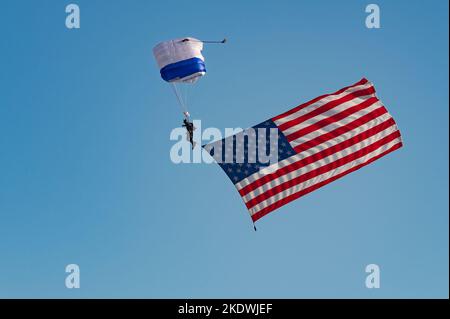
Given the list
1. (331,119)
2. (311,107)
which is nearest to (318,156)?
(331,119)

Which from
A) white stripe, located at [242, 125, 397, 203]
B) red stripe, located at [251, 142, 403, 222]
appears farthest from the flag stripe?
red stripe, located at [251, 142, 403, 222]

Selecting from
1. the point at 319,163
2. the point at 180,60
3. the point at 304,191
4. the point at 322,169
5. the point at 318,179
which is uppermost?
the point at 180,60

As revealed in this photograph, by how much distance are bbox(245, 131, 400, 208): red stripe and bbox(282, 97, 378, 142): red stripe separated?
1682 millimetres

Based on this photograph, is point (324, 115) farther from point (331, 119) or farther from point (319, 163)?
point (319, 163)

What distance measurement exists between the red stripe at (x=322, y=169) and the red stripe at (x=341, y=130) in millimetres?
1032

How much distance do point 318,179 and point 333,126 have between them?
250 cm

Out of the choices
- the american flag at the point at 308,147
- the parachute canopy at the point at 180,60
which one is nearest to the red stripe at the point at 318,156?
the american flag at the point at 308,147

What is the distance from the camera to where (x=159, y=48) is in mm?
39469

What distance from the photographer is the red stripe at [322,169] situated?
3738cm

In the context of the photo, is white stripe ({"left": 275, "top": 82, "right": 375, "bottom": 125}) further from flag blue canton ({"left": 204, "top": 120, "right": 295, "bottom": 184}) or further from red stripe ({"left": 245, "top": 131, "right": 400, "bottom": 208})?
red stripe ({"left": 245, "top": 131, "right": 400, "bottom": 208})

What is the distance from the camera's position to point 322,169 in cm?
3753
